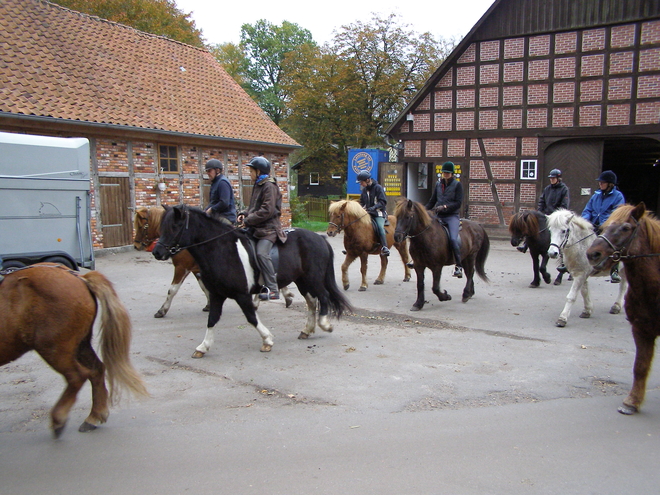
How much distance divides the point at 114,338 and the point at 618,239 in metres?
4.48

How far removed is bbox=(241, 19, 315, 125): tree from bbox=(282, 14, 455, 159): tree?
53.3 feet

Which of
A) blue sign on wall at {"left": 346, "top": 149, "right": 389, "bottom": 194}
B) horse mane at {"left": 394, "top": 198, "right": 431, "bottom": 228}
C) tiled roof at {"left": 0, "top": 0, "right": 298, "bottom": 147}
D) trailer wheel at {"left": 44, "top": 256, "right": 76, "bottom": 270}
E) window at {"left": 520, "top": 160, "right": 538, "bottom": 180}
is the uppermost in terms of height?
tiled roof at {"left": 0, "top": 0, "right": 298, "bottom": 147}

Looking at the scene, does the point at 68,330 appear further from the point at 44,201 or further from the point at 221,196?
the point at 44,201

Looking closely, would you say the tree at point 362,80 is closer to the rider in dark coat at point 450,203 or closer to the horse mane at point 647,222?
the rider in dark coat at point 450,203

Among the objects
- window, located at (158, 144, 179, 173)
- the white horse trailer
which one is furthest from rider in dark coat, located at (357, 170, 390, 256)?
window, located at (158, 144, 179, 173)

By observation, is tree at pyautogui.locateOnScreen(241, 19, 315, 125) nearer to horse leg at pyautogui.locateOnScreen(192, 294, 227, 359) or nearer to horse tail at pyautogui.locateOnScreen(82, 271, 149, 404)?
horse leg at pyautogui.locateOnScreen(192, 294, 227, 359)

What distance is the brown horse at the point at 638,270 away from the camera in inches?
176

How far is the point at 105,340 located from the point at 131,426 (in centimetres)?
80

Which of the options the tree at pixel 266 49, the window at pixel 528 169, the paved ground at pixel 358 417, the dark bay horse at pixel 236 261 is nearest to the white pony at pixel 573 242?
the paved ground at pixel 358 417

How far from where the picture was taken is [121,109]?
52.0ft

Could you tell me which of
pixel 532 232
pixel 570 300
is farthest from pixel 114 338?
pixel 532 232

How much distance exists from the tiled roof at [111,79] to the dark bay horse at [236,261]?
9511 millimetres

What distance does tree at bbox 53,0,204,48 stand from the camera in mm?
27391

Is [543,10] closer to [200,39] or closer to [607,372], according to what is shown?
[607,372]
